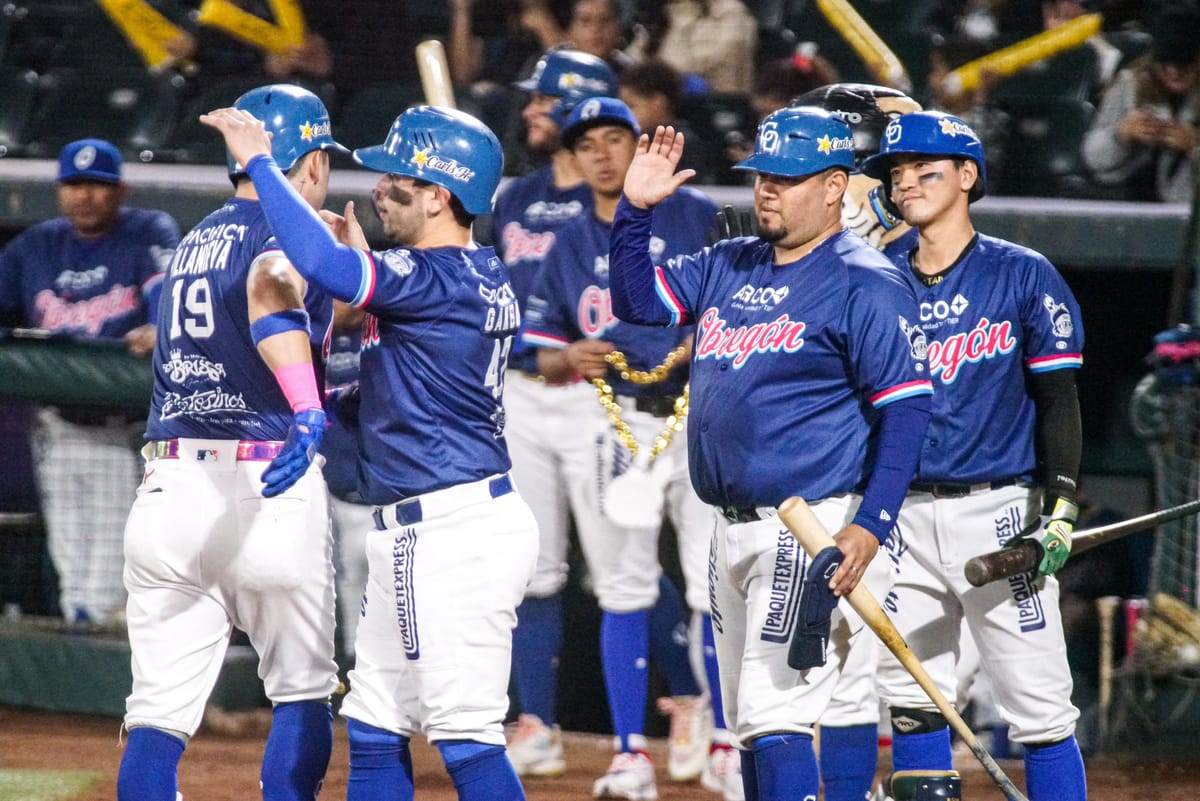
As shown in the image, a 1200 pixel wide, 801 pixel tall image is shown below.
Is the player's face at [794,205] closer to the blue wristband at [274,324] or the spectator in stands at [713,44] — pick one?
the blue wristband at [274,324]

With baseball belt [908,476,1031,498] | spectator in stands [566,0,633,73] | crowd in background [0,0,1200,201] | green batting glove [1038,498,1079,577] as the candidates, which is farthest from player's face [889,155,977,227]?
spectator in stands [566,0,633,73]

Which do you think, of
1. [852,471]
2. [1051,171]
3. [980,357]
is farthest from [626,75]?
[852,471]

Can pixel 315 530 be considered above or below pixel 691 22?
below

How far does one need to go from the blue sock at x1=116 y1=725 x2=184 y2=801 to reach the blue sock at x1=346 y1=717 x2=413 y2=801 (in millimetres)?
397

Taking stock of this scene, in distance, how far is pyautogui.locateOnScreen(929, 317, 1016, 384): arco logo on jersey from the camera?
367cm

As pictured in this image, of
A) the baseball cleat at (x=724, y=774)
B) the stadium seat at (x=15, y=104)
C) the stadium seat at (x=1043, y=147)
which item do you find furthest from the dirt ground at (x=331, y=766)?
the stadium seat at (x=15, y=104)

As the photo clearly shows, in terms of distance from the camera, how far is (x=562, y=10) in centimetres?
777

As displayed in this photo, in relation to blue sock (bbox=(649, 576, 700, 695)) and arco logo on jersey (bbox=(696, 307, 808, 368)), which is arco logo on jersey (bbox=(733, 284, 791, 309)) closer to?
arco logo on jersey (bbox=(696, 307, 808, 368))

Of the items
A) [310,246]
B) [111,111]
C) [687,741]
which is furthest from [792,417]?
[111,111]

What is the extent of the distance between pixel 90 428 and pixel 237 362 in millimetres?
2517

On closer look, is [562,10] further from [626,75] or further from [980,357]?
[980,357]

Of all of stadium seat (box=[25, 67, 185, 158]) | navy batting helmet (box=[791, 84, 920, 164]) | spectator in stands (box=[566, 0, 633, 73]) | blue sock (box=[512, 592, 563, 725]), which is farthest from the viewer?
stadium seat (box=[25, 67, 185, 158])

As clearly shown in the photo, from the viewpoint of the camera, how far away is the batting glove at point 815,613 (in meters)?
3.06

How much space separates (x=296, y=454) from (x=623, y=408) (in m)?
1.86
